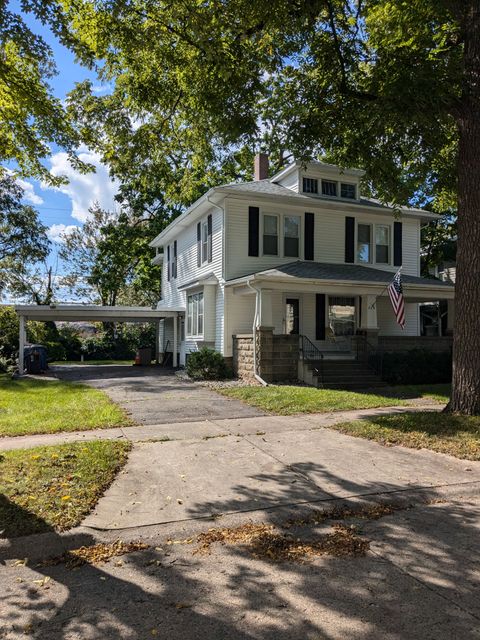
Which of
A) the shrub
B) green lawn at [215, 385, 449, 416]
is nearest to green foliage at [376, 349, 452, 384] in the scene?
green lawn at [215, 385, 449, 416]

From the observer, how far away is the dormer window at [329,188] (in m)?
18.5

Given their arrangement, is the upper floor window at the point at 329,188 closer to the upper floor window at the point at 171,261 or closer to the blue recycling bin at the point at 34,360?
the upper floor window at the point at 171,261

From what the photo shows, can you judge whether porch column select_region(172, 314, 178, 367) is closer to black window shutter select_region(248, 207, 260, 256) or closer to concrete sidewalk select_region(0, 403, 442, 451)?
black window shutter select_region(248, 207, 260, 256)

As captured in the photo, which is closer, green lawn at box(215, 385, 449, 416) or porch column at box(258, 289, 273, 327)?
green lawn at box(215, 385, 449, 416)

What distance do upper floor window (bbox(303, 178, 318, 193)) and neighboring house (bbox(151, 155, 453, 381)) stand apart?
0.04 m

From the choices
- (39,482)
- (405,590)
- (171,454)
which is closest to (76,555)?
(39,482)

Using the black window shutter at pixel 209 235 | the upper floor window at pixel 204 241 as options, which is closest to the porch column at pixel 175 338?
the upper floor window at pixel 204 241

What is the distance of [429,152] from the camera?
39.6 ft

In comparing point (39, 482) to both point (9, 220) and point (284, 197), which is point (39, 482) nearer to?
point (284, 197)

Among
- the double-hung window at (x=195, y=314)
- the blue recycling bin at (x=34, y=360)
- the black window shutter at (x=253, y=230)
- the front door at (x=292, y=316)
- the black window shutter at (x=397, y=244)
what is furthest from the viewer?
the blue recycling bin at (x=34, y=360)

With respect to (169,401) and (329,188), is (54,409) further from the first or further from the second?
(329,188)

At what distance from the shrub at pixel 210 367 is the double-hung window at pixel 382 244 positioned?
765cm

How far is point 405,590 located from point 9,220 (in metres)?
29.8

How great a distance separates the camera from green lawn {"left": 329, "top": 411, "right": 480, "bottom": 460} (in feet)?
21.9
